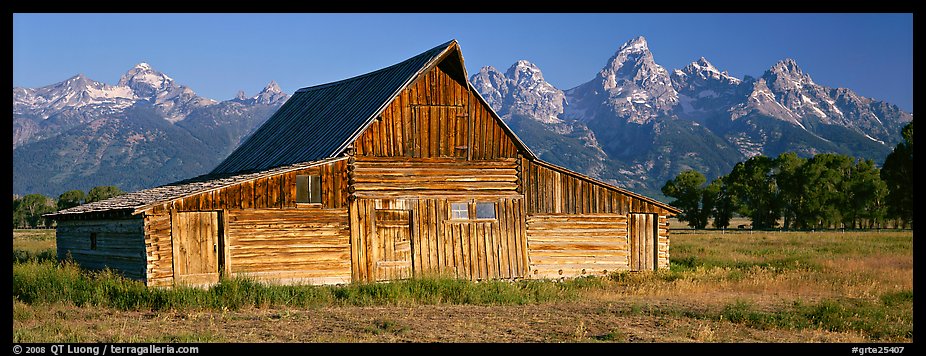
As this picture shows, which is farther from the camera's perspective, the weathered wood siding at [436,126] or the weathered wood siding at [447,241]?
the weathered wood siding at [436,126]

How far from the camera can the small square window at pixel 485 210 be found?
93.5 ft

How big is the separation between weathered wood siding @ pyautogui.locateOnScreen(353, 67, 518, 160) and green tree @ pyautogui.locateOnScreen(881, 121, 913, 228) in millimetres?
57199

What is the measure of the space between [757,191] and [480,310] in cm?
7603

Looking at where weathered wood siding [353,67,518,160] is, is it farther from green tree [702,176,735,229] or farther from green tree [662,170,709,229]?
green tree [702,176,735,229]

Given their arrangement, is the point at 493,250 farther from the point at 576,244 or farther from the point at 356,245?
the point at 356,245

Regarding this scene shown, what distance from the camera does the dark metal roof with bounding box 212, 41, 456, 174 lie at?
27.9 meters

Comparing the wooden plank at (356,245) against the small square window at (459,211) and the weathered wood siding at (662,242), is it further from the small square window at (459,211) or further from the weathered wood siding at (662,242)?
the weathered wood siding at (662,242)

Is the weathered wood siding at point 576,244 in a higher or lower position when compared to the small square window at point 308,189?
lower

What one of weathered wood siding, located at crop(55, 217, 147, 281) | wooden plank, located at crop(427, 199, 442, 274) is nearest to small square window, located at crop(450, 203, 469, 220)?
wooden plank, located at crop(427, 199, 442, 274)

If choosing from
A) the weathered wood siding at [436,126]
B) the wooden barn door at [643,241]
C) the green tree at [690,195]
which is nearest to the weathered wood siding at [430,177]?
the weathered wood siding at [436,126]

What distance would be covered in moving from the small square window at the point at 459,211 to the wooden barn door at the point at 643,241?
5324 millimetres

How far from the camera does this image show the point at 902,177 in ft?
252
